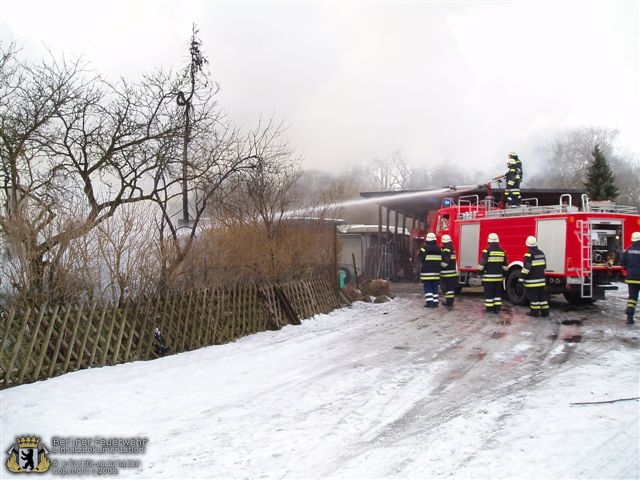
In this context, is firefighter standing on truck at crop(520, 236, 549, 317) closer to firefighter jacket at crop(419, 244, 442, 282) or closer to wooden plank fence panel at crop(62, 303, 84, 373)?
firefighter jacket at crop(419, 244, 442, 282)

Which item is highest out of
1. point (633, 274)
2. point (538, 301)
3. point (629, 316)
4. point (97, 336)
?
point (633, 274)

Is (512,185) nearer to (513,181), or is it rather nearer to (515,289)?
(513,181)

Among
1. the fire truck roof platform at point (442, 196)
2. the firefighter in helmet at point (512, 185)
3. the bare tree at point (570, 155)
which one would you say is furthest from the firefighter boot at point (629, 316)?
the bare tree at point (570, 155)

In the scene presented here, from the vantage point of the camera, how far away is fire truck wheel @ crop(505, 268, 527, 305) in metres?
12.4

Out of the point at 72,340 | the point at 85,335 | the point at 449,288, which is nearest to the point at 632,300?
the point at 449,288

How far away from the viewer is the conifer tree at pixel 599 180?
2666 cm

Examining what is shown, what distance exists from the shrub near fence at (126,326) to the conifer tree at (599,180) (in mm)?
23056

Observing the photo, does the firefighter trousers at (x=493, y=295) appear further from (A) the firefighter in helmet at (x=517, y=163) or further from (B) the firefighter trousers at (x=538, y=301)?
(A) the firefighter in helmet at (x=517, y=163)

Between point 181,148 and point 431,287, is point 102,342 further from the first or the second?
point 431,287

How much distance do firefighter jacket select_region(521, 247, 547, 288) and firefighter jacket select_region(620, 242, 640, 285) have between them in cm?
152

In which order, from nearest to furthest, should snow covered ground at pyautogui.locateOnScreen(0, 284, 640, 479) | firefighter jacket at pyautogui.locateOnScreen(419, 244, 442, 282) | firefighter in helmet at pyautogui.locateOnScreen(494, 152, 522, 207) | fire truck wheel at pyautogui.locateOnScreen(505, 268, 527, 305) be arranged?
snow covered ground at pyautogui.locateOnScreen(0, 284, 640, 479) < firefighter jacket at pyautogui.locateOnScreen(419, 244, 442, 282) < fire truck wheel at pyautogui.locateOnScreen(505, 268, 527, 305) < firefighter in helmet at pyautogui.locateOnScreen(494, 152, 522, 207)
